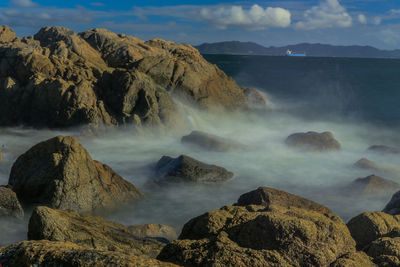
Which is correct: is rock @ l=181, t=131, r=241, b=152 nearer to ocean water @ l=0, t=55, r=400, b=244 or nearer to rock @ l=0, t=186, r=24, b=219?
ocean water @ l=0, t=55, r=400, b=244

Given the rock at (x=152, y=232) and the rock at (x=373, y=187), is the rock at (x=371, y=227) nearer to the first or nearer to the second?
the rock at (x=152, y=232)

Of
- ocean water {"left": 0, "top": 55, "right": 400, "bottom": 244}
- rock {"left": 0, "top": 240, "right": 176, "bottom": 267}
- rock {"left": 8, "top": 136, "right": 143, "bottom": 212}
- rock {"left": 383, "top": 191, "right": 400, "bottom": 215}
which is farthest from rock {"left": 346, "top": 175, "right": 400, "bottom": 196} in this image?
rock {"left": 0, "top": 240, "right": 176, "bottom": 267}

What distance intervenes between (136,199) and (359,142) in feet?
61.8

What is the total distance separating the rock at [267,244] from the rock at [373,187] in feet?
31.7

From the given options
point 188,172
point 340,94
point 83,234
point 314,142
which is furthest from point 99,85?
point 340,94

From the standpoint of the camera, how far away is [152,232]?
8516 mm

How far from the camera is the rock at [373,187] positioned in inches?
552

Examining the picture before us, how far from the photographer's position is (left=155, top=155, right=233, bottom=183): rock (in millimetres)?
14328

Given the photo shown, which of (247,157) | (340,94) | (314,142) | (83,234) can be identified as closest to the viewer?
(83,234)

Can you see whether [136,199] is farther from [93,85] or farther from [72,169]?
[93,85]

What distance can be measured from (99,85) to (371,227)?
1966 cm

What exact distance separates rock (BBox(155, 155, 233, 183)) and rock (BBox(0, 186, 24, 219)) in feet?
18.8

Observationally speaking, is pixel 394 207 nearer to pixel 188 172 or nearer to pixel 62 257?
pixel 188 172

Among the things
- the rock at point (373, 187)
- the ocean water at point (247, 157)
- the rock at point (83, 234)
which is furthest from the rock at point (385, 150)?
the rock at point (83, 234)
